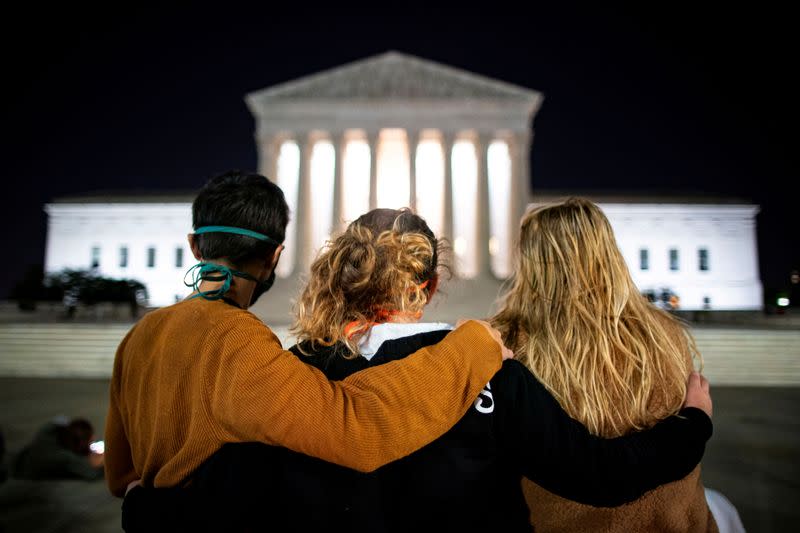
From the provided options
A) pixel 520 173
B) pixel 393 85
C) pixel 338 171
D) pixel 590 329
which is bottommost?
pixel 590 329

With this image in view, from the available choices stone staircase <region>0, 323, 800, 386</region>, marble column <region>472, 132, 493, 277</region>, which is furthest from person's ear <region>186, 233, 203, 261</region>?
marble column <region>472, 132, 493, 277</region>

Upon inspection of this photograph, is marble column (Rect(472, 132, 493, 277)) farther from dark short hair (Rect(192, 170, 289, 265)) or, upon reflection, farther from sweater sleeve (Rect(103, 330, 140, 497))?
sweater sleeve (Rect(103, 330, 140, 497))

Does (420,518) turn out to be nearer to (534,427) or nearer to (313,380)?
(534,427)

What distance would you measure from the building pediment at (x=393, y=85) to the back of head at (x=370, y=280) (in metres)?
34.8

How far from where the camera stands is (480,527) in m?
1.86

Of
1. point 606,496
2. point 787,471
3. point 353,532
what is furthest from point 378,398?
point 787,471

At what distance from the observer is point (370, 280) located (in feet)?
6.52

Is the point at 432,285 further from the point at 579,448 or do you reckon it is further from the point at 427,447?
the point at 579,448

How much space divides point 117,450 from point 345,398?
4.42 ft

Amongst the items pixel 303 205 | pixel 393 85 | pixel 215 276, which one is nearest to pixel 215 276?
pixel 215 276

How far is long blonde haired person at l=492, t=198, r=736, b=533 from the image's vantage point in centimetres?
232

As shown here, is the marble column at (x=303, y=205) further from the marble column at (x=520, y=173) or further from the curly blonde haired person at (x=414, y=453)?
the curly blonde haired person at (x=414, y=453)

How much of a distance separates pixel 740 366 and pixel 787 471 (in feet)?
35.4

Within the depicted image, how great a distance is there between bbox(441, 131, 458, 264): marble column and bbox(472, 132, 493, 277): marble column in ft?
6.31
